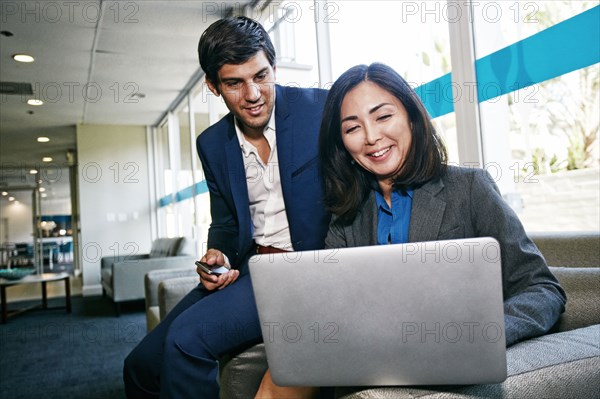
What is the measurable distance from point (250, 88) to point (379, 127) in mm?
449

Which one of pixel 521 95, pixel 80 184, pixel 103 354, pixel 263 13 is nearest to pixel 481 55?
pixel 521 95

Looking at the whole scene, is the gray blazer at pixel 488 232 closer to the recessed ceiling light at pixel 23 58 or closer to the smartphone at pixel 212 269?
the smartphone at pixel 212 269

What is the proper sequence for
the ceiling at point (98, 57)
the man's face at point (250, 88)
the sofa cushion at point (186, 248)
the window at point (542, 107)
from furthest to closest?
the sofa cushion at point (186, 248)
the ceiling at point (98, 57)
the window at point (542, 107)
the man's face at point (250, 88)

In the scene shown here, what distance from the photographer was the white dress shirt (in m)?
1.60

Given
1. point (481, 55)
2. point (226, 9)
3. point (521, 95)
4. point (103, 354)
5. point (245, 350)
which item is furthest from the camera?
point (226, 9)

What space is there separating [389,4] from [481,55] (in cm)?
77

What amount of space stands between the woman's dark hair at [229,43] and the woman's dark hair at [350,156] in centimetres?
32

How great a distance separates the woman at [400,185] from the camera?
1.09 m

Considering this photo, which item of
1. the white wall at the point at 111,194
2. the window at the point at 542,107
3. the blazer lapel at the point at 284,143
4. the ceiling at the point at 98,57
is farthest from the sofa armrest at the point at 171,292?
the white wall at the point at 111,194

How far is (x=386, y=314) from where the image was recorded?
74cm

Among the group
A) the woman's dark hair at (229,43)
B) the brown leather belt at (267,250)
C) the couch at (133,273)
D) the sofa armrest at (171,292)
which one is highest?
the woman's dark hair at (229,43)

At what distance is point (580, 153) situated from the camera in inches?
72.5

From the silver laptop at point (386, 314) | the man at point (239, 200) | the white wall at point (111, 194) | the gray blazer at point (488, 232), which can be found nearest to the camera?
the silver laptop at point (386, 314)

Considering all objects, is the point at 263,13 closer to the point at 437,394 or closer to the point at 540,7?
the point at 540,7
